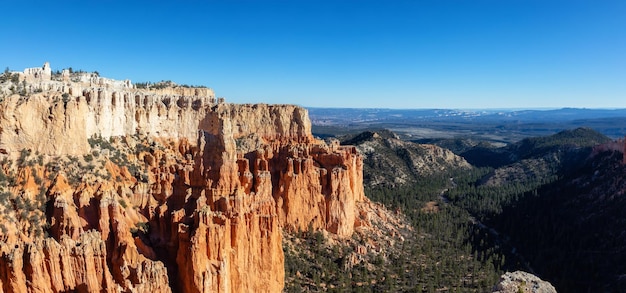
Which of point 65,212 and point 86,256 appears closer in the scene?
point 86,256

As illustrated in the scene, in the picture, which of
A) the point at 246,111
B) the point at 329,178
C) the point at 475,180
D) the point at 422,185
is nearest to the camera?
the point at 329,178

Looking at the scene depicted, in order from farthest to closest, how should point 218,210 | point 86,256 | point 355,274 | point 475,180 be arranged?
point 475,180 < point 355,274 < point 218,210 < point 86,256

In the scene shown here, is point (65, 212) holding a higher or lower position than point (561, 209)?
higher

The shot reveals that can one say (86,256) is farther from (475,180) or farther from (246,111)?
(475,180)

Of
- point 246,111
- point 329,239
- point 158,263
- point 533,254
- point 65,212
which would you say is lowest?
point 533,254

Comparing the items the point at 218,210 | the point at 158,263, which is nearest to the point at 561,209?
the point at 218,210

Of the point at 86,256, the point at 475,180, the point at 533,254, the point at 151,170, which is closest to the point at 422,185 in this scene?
the point at 475,180
